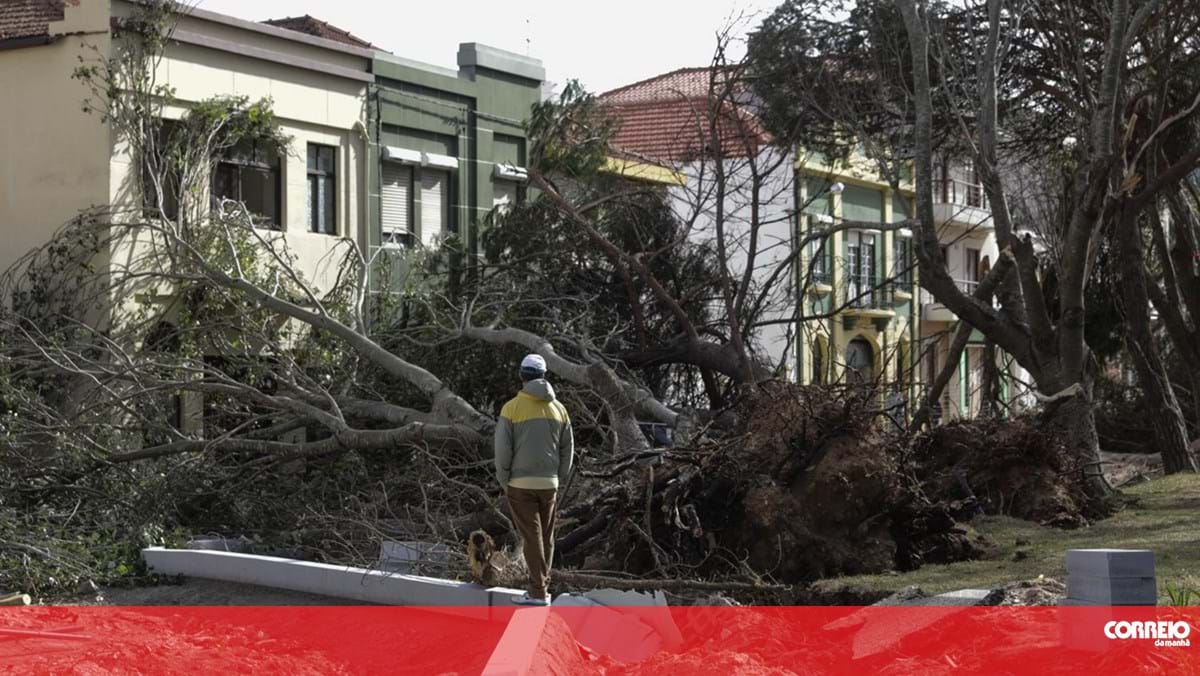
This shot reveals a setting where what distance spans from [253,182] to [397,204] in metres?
3.01

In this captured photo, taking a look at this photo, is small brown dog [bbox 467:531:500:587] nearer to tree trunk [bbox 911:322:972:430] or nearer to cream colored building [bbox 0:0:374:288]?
tree trunk [bbox 911:322:972:430]

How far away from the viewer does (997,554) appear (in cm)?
1211

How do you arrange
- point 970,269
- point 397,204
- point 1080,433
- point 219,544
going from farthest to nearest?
point 970,269 < point 397,204 < point 1080,433 < point 219,544

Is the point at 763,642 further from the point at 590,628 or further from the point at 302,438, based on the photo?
the point at 302,438

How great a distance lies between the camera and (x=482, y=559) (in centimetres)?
1073

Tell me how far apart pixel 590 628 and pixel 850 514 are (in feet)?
11.2

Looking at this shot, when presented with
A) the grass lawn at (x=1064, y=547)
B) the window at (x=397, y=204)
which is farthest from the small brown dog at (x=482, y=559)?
the window at (x=397, y=204)

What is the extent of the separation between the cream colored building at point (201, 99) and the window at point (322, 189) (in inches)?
0.6

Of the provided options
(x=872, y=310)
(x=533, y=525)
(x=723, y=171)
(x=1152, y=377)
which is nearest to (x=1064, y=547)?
(x=533, y=525)

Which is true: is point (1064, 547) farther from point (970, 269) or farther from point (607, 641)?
point (970, 269)

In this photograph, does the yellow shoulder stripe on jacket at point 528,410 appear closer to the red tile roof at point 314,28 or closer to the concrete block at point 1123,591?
the concrete block at point 1123,591

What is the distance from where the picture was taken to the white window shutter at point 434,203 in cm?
2533

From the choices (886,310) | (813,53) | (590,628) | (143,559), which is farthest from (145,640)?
(886,310)

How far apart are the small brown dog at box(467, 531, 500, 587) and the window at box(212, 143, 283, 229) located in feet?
39.1
